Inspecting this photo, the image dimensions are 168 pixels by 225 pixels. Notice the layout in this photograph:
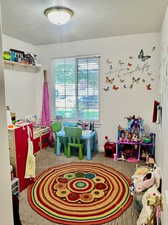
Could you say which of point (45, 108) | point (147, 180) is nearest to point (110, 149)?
point (147, 180)

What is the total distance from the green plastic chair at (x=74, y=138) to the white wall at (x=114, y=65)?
66 cm

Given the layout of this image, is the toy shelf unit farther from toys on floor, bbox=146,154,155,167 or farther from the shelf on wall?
the shelf on wall

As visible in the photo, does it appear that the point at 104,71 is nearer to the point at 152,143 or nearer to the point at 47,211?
the point at 152,143

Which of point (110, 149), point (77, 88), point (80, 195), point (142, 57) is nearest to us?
point (80, 195)

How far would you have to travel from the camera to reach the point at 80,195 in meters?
2.54

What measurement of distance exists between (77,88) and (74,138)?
1260mm

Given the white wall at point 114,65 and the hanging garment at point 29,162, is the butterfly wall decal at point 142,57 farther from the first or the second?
the hanging garment at point 29,162

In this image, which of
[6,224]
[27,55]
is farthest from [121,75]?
[6,224]

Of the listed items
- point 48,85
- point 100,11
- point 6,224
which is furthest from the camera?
point 48,85

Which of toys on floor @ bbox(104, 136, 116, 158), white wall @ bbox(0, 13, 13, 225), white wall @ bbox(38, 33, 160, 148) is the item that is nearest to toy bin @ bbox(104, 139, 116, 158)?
toys on floor @ bbox(104, 136, 116, 158)

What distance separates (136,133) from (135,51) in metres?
1.70

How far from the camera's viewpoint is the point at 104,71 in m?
4.05

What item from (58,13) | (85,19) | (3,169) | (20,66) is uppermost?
(85,19)

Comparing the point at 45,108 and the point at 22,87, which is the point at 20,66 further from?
the point at 45,108
